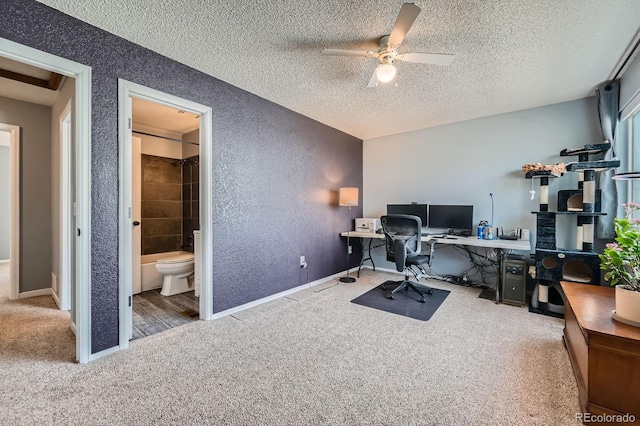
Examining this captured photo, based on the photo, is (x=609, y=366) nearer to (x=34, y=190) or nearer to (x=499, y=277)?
(x=499, y=277)

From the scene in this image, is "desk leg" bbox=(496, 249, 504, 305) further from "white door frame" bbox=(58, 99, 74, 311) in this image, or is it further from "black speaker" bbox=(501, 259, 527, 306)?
Result: "white door frame" bbox=(58, 99, 74, 311)

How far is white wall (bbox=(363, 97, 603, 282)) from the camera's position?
3.20 meters

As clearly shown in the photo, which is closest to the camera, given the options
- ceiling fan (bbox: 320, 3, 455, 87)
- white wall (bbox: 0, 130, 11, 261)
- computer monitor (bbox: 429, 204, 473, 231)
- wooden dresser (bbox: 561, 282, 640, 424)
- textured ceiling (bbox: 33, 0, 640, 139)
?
wooden dresser (bbox: 561, 282, 640, 424)

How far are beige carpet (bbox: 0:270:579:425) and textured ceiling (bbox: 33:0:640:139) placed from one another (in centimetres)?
240

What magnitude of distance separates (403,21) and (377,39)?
51 cm

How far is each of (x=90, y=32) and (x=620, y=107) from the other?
4.77 metres

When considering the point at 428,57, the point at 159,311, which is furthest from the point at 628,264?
the point at 159,311

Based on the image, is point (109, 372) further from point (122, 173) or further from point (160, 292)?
point (160, 292)

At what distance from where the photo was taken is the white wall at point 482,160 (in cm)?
320

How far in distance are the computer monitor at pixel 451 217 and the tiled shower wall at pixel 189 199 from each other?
12.1ft

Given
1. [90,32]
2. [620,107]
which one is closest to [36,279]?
[90,32]

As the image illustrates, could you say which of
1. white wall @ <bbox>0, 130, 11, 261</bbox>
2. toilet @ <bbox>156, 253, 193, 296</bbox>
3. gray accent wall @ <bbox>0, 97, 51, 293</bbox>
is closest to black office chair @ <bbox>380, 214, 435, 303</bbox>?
toilet @ <bbox>156, 253, 193, 296</bbox>

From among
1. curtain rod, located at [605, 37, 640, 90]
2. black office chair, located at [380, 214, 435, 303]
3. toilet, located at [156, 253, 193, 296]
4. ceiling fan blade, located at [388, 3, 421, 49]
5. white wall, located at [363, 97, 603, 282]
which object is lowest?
toilet, located at [156, 253, 193, 296]

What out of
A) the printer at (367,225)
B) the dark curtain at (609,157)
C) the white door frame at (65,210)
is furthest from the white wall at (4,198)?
the dark curtain at (609,157)
